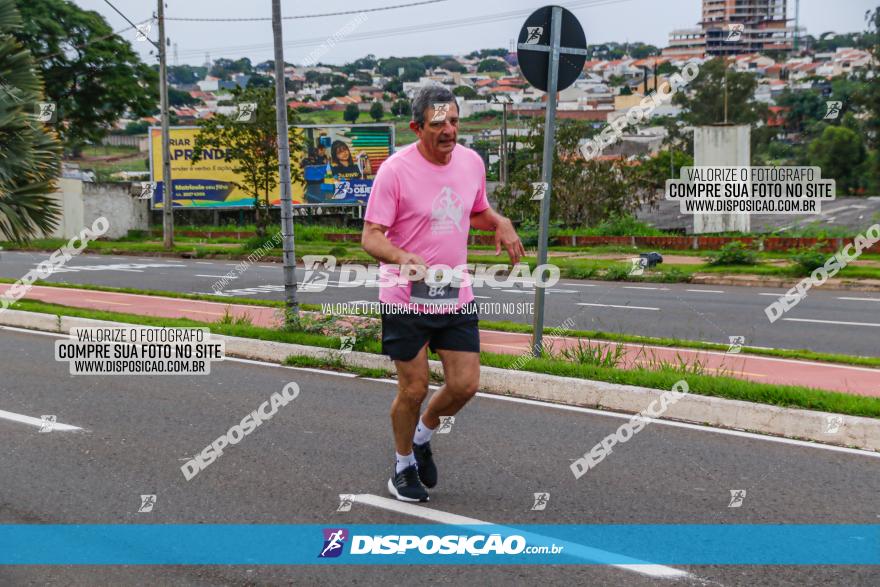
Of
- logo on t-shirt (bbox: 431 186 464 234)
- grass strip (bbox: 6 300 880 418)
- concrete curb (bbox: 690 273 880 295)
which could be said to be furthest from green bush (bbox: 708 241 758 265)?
logo on t-shirt (bbox: 431 186 464 234)

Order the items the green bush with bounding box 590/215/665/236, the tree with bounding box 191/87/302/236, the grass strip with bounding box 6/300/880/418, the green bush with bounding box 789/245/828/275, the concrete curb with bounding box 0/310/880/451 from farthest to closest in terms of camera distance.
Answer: the tree with bounding box 191/87/302/236
the green bush with bounding box 590/215/665/236
the green bush with bounding box 789/245/828/275
the grass strip with bounding box 6/300/880/418
the concrete curb with bounding box 0/310/880/451

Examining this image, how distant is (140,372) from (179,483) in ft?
13.6

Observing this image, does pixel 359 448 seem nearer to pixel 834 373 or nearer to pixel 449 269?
pixel 449 269

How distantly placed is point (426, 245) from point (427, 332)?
46 centimetres

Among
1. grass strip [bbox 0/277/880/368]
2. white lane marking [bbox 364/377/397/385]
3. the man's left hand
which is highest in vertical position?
the man's left hand

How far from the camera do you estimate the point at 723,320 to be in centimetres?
1484

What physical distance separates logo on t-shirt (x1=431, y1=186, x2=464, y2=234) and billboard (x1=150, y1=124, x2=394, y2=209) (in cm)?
4283

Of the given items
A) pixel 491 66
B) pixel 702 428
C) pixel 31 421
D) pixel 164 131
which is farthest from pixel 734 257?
pixel 491 66

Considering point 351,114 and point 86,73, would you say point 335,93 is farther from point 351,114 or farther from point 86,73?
point 86,73

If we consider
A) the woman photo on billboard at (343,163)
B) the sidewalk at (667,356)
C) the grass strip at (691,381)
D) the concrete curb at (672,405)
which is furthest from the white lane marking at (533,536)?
the woman photo on billboard at (343,163)

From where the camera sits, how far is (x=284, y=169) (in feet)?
37.0

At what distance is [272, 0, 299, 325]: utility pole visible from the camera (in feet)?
36.9

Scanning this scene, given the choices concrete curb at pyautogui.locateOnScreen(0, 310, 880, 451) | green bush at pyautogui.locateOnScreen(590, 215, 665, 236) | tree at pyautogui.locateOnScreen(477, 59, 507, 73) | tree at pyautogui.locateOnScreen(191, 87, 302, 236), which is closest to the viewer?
concrete curb at pyautogui.locateOnScreen(0, 310, 880, 451)

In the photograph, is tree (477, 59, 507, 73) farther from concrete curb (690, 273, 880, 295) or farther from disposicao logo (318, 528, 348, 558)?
disposicao logo (318, 528, 348, 558)
